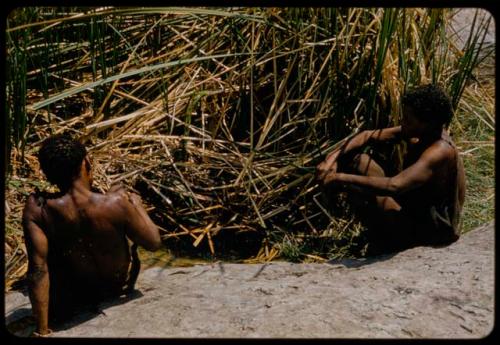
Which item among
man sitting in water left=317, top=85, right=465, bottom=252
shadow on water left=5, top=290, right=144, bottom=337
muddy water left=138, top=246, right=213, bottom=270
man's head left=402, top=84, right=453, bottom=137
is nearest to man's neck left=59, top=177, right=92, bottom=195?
shadow on water left=5, top=290, right=144, bottom=337

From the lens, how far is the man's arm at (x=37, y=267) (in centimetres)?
284

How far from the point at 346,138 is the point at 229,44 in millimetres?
909

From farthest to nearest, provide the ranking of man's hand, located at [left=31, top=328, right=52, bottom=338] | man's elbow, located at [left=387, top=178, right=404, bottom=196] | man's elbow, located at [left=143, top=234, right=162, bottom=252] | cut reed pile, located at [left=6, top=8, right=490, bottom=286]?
cut reed pile, located at [left=6, top=8, right=490, bottom=286], man's elbow, located at [left=387, top=178, right=404, bottom=196], man's elbow, located at [left=143, top=234, right=162, bottom=252], man's hand, located at [left=31, top=328, right=52, bottom=338]

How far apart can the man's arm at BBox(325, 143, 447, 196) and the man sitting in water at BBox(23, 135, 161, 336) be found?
2.93 ft

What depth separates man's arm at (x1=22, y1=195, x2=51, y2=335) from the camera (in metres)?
2.84

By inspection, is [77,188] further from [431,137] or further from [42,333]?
[431,137]

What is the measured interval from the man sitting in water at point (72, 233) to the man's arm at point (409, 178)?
89 centimetres

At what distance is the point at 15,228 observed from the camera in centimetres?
355

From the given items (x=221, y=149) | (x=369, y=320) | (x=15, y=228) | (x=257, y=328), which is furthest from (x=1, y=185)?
(x=369, y=320)

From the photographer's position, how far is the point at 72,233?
2.90 meters

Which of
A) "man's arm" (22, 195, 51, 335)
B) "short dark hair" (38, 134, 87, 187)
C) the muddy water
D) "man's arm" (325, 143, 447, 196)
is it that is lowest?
the muddy water

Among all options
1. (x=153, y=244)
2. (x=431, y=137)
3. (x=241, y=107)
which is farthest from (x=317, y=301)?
(x=241, y=107)

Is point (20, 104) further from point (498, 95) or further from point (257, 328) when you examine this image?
point (498, 95)

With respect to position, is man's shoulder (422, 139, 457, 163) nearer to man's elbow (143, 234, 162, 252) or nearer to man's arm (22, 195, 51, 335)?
man's elbow (143, 234, 162, 252)
